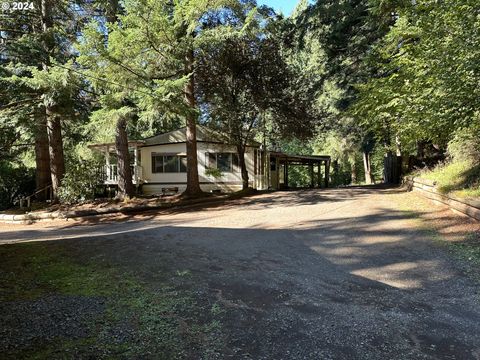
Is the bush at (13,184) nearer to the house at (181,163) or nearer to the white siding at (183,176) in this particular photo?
the house at (181,163)

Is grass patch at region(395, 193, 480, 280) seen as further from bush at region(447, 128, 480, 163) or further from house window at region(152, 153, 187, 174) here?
house window at region(152, 153, 187, 174)

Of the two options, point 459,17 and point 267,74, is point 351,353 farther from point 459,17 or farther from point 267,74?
point 267,74

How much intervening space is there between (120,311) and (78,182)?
12692mm

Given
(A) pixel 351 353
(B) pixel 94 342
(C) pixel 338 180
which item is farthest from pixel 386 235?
(C) pixel 338 180

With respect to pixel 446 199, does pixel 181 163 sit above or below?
above

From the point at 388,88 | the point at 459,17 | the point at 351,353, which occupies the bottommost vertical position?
the point at 351,353

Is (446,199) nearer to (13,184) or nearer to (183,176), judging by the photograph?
(183,176)

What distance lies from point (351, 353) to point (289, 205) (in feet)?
32.2

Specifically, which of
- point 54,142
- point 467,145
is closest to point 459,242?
point 467,145

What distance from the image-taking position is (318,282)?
16.5ft

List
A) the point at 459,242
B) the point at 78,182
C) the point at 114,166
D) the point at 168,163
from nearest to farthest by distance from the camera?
the point at 459,242 → the point at 78,182 → the point at 114,166 → the point at 168,163

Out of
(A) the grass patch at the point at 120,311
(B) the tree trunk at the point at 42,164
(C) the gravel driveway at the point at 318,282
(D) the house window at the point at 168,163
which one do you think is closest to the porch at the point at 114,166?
(D) the house window at the point at 168,163

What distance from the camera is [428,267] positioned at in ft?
18.3

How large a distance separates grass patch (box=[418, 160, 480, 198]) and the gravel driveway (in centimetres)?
140
